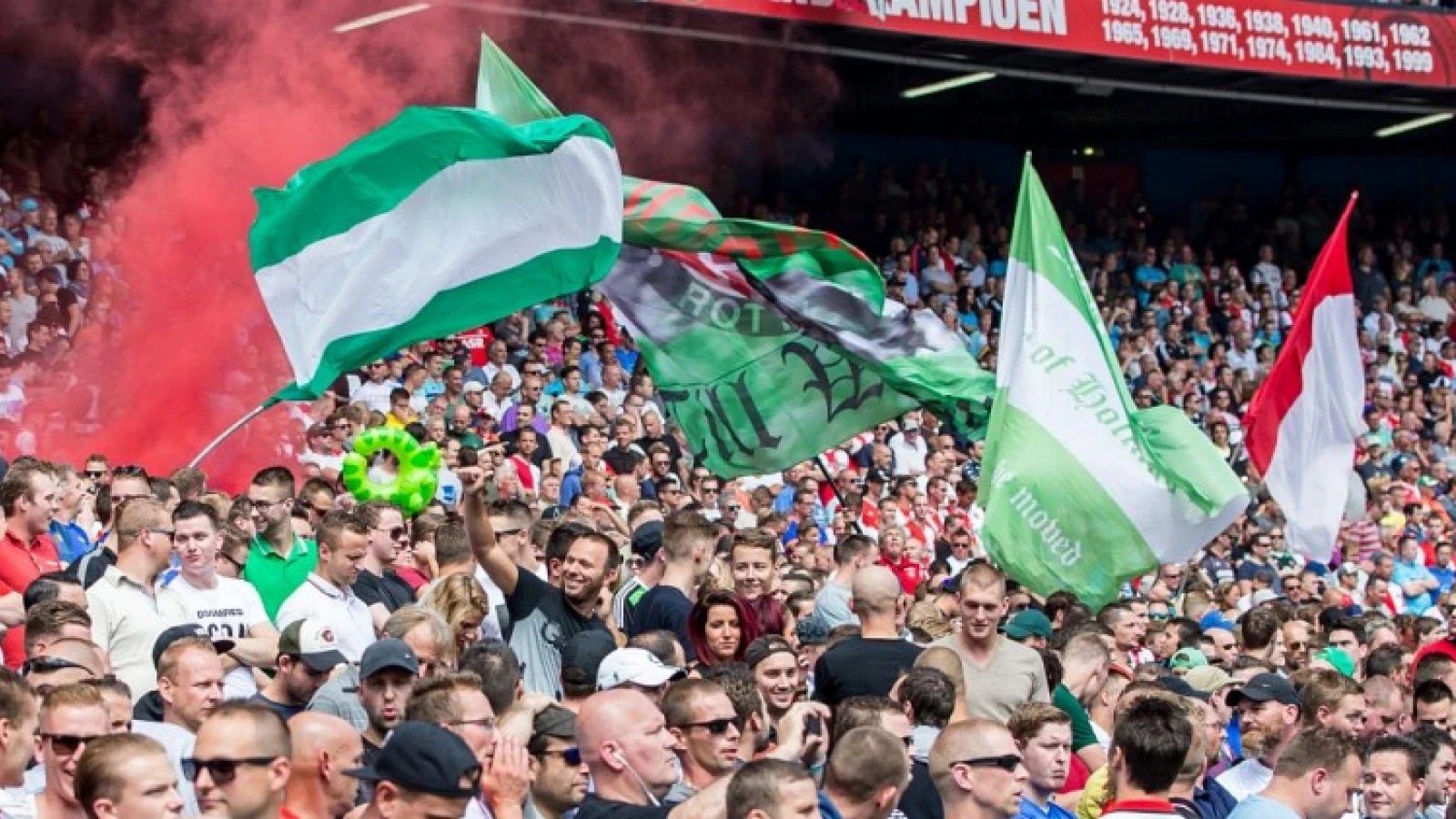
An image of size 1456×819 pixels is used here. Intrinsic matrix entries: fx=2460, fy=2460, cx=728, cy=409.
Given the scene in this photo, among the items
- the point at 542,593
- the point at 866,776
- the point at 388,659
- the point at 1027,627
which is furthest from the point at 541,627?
the point at 866,776

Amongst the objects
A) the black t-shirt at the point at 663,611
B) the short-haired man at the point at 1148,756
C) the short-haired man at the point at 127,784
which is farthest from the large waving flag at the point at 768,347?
the short-haired man at the point at 127,784

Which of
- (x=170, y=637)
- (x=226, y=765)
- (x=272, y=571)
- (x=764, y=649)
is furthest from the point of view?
(x=272, y=571)

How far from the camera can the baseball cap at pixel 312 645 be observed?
23.0 ft

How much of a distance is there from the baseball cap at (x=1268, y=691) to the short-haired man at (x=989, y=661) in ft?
2.38

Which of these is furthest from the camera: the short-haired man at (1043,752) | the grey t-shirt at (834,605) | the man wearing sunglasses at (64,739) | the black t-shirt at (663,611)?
the grey t-shirt at (834,605)

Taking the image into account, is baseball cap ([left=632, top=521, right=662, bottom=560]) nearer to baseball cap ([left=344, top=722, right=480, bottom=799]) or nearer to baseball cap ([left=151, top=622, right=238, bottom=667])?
baseball cap ([left=151, top=622, right=238, bottom=667])

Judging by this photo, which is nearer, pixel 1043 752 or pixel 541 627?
pixel 1043 752

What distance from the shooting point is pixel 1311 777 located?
6656mm

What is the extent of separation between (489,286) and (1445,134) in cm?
2274

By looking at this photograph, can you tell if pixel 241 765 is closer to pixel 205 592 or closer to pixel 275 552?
pixel 205 592

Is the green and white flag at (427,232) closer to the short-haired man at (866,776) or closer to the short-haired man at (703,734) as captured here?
the short-haired man at (703,734)

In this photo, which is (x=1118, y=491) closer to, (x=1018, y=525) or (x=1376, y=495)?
(x=1018, y=525)

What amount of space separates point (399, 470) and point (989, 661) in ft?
8.41

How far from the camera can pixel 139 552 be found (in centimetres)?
801
